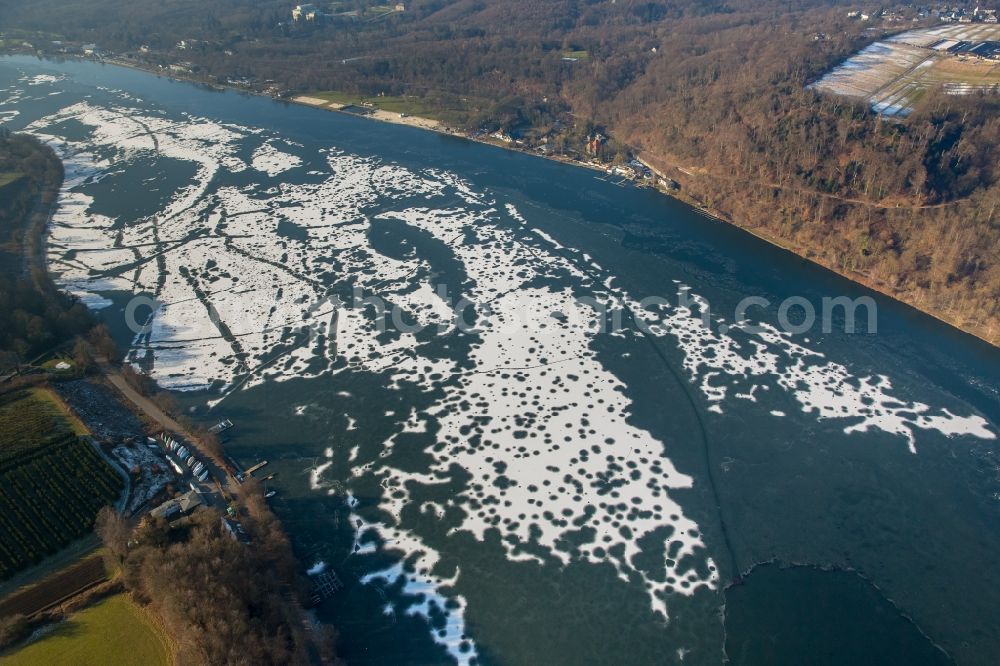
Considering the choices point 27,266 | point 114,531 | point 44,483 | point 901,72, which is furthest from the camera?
point 901,72

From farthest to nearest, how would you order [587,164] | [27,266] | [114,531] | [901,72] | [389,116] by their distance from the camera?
1. [389,116]
2. [901,72]
3. [587,164]
4. [27,266]
5. [114,531]

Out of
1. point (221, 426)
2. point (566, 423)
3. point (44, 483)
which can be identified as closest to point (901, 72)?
point (566, 423)

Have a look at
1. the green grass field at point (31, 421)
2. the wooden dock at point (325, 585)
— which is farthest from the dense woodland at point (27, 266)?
the wooden dock at point (325, 585)

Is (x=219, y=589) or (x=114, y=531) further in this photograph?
(x=114, y=531)

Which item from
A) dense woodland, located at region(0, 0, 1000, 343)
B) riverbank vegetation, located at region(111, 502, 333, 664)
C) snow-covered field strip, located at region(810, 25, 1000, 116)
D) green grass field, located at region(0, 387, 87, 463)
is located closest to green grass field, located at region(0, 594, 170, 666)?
riverbank vegetation, located at region(111, 502, 333, 664)

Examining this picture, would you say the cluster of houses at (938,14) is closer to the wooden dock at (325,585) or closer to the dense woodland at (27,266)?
the wooden dock at (325,585)

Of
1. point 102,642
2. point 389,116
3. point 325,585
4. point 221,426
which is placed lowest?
point 325,585

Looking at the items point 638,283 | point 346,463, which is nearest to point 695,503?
point 346,463

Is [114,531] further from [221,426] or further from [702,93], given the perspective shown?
[702,93]
